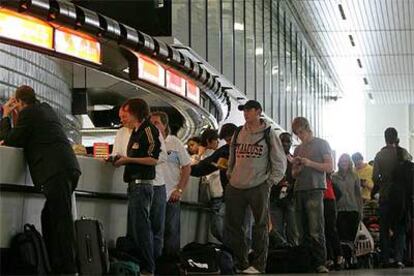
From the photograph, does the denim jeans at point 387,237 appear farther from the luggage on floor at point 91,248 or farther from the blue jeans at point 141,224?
the luggage on floor at point 91,248

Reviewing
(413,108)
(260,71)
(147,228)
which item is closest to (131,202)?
(147,228)

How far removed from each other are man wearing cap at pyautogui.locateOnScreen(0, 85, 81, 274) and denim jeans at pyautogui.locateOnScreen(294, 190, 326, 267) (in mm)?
3211

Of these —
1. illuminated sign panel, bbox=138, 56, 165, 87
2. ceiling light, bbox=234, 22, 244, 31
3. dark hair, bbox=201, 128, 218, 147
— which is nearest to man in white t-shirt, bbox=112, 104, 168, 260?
dark hair, bbox=201, 128, 218, 147

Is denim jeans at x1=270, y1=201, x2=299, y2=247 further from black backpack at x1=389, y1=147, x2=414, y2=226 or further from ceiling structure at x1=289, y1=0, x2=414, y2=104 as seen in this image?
ceiling structure at x1=289, y1=0, x2=414, y2=104

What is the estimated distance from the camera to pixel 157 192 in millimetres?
7230

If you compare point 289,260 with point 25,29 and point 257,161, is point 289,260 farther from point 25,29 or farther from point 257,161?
point 25,29

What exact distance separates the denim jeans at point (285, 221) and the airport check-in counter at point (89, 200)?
0.82 meters

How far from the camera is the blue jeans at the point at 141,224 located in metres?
6.87

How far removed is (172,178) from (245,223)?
2.73ft

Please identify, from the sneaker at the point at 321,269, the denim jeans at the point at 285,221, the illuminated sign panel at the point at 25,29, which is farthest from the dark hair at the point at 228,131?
the illuminated sign panel at the point at 25,29

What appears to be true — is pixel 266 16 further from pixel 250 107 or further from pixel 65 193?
pixel 65 193

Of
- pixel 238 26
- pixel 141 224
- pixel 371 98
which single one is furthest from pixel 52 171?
pixel 371 98

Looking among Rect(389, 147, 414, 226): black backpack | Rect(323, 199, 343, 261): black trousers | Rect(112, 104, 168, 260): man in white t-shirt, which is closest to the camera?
Rect(112, 104, 168, 260): man in white t-shirt

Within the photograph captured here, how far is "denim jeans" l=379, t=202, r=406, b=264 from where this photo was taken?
10.4 m
